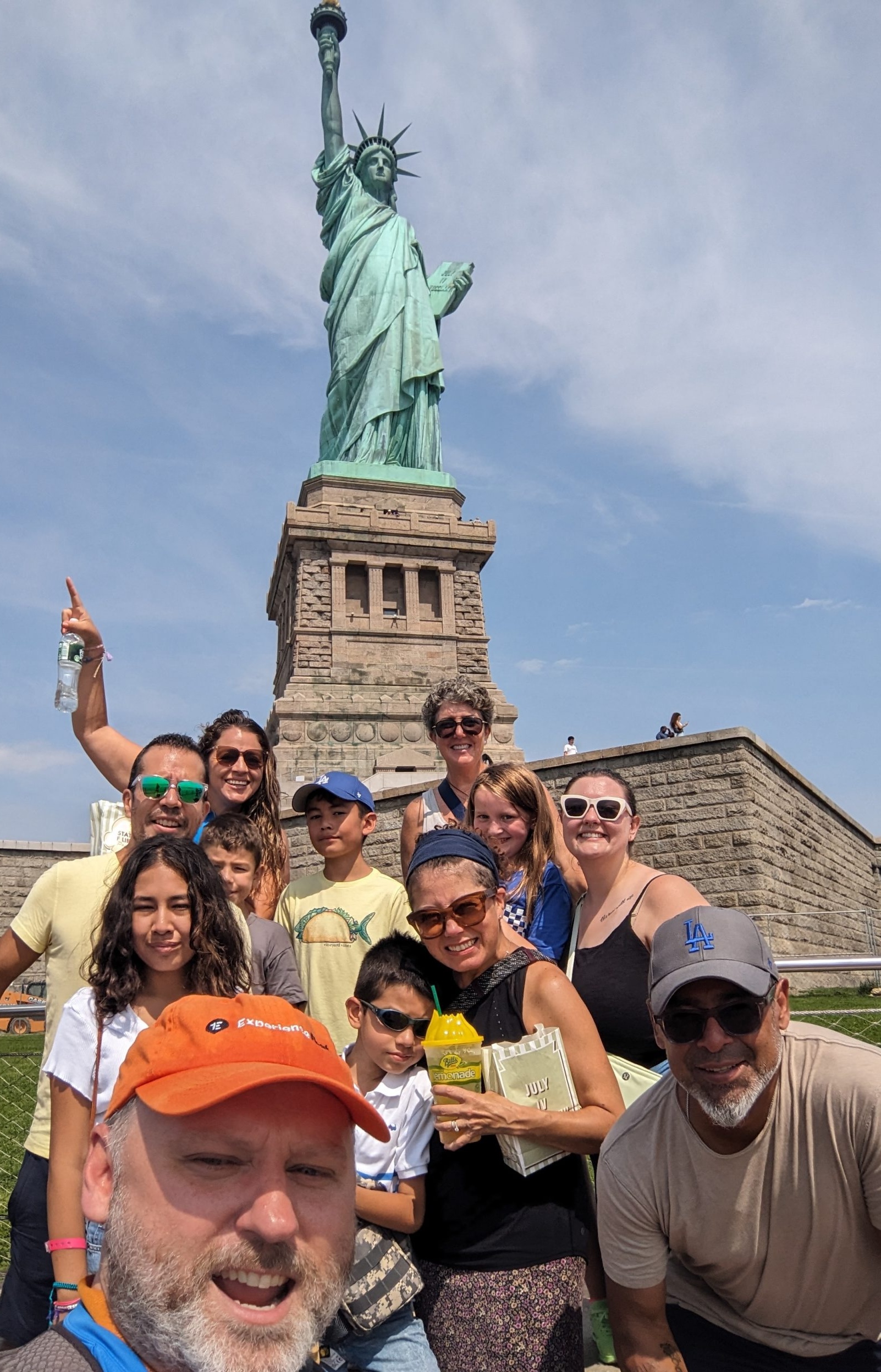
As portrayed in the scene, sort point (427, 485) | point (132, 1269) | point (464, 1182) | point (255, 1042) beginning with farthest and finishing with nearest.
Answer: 1. point (427, 485)
2. point (464, 1182)
3. point (255, 1042)
4. point (132, 1269)

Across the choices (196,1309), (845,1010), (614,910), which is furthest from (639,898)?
(845,1010)

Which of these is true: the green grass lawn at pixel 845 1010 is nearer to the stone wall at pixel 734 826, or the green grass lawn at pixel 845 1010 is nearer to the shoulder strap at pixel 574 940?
the stone wall at pixel 734 826

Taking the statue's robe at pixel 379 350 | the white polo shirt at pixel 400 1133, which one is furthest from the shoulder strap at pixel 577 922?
the statue's robe at pixel 379 350

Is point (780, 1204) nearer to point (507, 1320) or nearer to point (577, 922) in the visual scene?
point (507, 1320)

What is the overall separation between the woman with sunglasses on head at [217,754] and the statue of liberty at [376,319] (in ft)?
78.1

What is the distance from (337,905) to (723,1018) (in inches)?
75.6

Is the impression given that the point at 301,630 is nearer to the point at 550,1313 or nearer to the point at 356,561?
the point at 356,561

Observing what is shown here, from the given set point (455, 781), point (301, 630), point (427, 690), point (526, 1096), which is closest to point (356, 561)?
Result: point (301, 630)

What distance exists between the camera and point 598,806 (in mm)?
3488

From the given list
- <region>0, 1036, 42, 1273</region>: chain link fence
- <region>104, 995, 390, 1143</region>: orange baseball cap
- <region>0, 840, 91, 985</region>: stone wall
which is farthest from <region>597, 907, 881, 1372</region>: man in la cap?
<region>0, 840, 91, 985</region>: stone wall

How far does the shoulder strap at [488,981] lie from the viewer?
269 centimetres

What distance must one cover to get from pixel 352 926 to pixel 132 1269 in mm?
2451

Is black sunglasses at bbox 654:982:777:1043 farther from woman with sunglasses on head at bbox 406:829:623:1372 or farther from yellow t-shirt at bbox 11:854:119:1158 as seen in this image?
yellow t-shirt at bbox 11:854:119:1158

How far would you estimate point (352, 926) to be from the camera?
3779 mm
